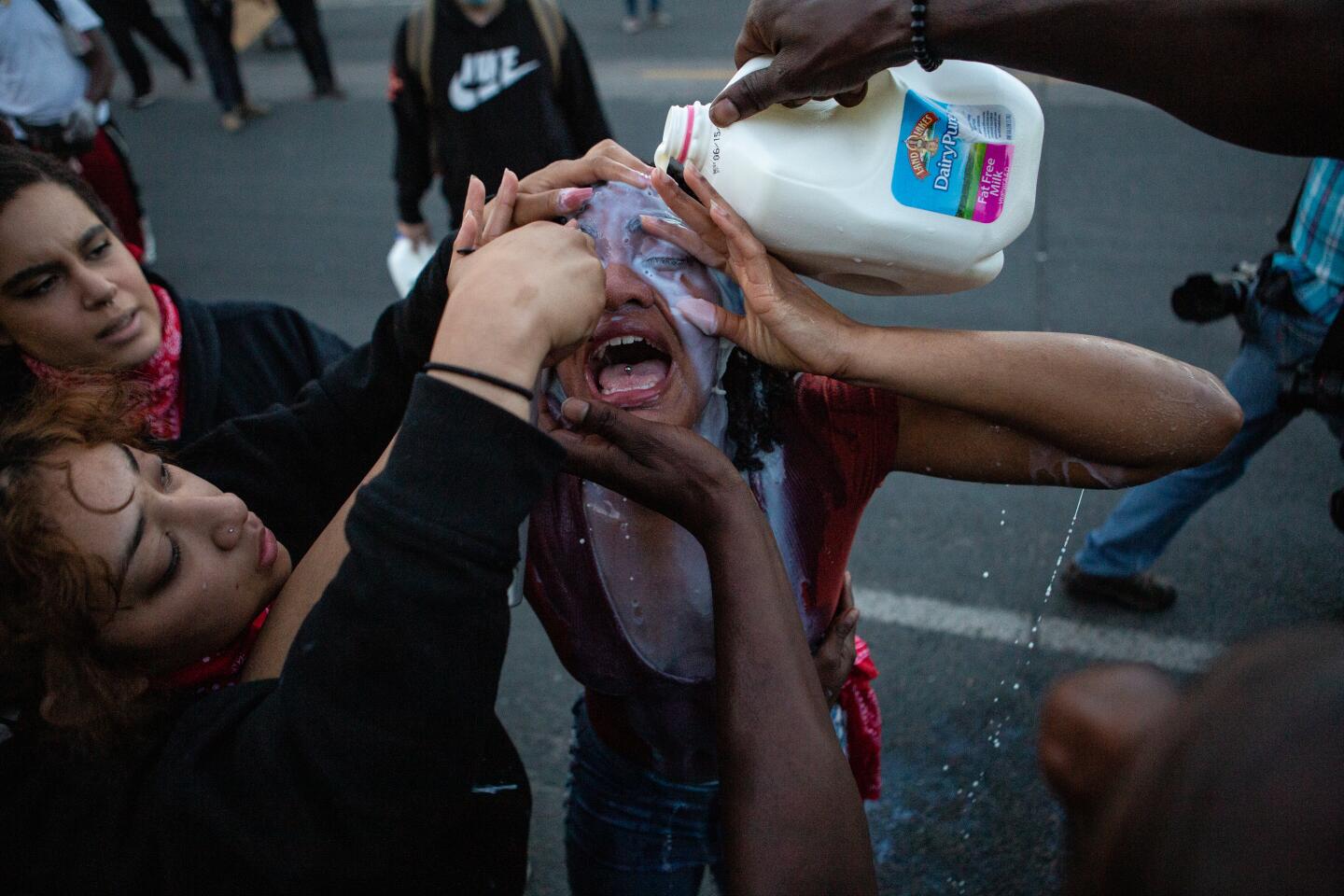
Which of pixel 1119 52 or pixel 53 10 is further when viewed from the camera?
pixel 53 10

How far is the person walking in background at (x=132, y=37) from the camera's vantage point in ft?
28.2

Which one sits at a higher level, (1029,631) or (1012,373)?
(1012,373)

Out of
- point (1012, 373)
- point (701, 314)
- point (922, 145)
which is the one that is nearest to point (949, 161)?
point (922, 145)

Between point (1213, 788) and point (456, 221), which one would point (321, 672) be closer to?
point (1213, 788)

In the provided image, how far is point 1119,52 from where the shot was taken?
4.44 feet

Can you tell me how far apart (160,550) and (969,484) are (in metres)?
3.28

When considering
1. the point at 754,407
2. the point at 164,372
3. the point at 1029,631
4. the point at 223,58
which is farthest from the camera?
the point at 223,58

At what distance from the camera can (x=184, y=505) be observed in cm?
137

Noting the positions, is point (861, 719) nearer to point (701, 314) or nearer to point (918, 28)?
point (701, 314)

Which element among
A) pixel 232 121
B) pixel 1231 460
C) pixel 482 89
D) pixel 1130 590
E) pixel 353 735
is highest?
pixel 353 735

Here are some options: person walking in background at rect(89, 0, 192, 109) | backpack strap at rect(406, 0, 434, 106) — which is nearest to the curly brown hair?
backpack strap at rect(406, 0, 434, 106)

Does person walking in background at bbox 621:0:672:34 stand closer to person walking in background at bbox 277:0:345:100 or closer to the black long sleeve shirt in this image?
person walking in background at bbox 277:0:345:100

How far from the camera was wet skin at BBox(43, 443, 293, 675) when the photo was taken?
4.08ft

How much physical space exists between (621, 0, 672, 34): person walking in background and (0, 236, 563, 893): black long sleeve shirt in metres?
9.17
